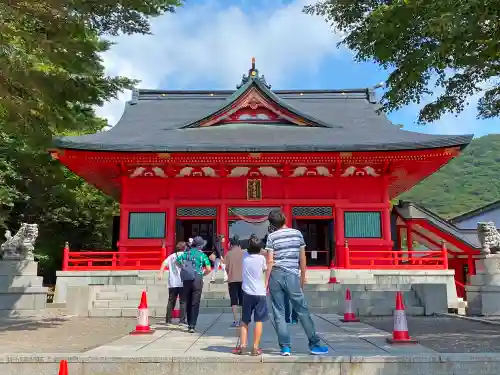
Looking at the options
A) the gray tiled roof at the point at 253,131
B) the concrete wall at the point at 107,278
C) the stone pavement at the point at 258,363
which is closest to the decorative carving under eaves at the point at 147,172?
the gray tiled roof at the point at 253,131

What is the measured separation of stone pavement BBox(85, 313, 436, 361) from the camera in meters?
5.61

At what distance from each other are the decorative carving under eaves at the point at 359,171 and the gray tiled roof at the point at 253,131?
1.07 metres

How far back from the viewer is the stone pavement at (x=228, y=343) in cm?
561

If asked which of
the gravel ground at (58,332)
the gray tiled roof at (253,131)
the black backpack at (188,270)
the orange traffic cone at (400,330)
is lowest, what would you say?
the gravel ground at (58,332)

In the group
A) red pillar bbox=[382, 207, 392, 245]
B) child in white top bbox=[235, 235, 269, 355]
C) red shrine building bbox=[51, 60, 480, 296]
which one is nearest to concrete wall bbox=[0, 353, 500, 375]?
child in white top bbox=[235, 235, 269, 355]

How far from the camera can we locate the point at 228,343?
6609 millimetres

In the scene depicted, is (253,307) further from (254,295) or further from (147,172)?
(147,172)

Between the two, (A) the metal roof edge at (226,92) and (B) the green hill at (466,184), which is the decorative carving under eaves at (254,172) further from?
(B) the green hill at (466,184)

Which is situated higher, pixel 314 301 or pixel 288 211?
pixel 288 211

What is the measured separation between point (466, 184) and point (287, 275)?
332ft

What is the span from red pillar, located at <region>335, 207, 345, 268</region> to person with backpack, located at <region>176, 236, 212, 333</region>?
8.98 m

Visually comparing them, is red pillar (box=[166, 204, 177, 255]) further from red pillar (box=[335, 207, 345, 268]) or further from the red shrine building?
red pillar (box=[335, 207, 345, 268])

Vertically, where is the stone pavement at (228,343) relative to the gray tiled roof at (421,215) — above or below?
below

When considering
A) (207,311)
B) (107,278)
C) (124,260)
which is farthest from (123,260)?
(207,311)
